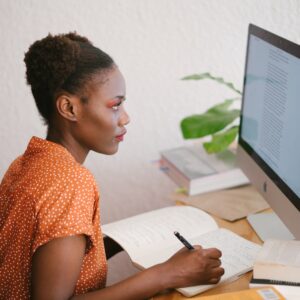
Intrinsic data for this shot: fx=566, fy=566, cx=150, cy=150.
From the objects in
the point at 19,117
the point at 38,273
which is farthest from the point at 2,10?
the point at 38,273

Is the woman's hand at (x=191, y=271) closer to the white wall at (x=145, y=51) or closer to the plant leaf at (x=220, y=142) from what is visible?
the plant leaf at (x=220, y=142)

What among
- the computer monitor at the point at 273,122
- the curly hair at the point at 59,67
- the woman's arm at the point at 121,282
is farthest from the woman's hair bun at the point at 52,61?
the computer monitor at the point at 273,122

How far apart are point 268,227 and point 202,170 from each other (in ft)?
0.91

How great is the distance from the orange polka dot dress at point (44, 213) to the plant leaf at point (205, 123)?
522mm

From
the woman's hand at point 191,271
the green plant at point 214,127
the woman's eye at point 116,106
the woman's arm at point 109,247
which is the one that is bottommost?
the woman's arm at point 109,247

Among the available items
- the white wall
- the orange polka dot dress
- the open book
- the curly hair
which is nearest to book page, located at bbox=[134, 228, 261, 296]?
the open book

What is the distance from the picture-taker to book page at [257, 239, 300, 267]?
99 cm

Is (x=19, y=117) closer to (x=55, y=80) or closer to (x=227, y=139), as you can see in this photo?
(x=227, y=139)

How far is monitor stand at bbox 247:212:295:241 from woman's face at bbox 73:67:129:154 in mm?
401

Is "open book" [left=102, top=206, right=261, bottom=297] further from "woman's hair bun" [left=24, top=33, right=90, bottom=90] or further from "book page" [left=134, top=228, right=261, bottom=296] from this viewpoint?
"woman's hair bun" [left=24, top=33, right=90, bottom=90]

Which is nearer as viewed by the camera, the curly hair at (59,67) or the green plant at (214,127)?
the curly hair at (59,67)

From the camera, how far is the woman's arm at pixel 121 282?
0.95 m

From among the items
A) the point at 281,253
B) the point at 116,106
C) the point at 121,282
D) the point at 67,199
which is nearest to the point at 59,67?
the point at 116,106

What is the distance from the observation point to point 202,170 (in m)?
1.52
